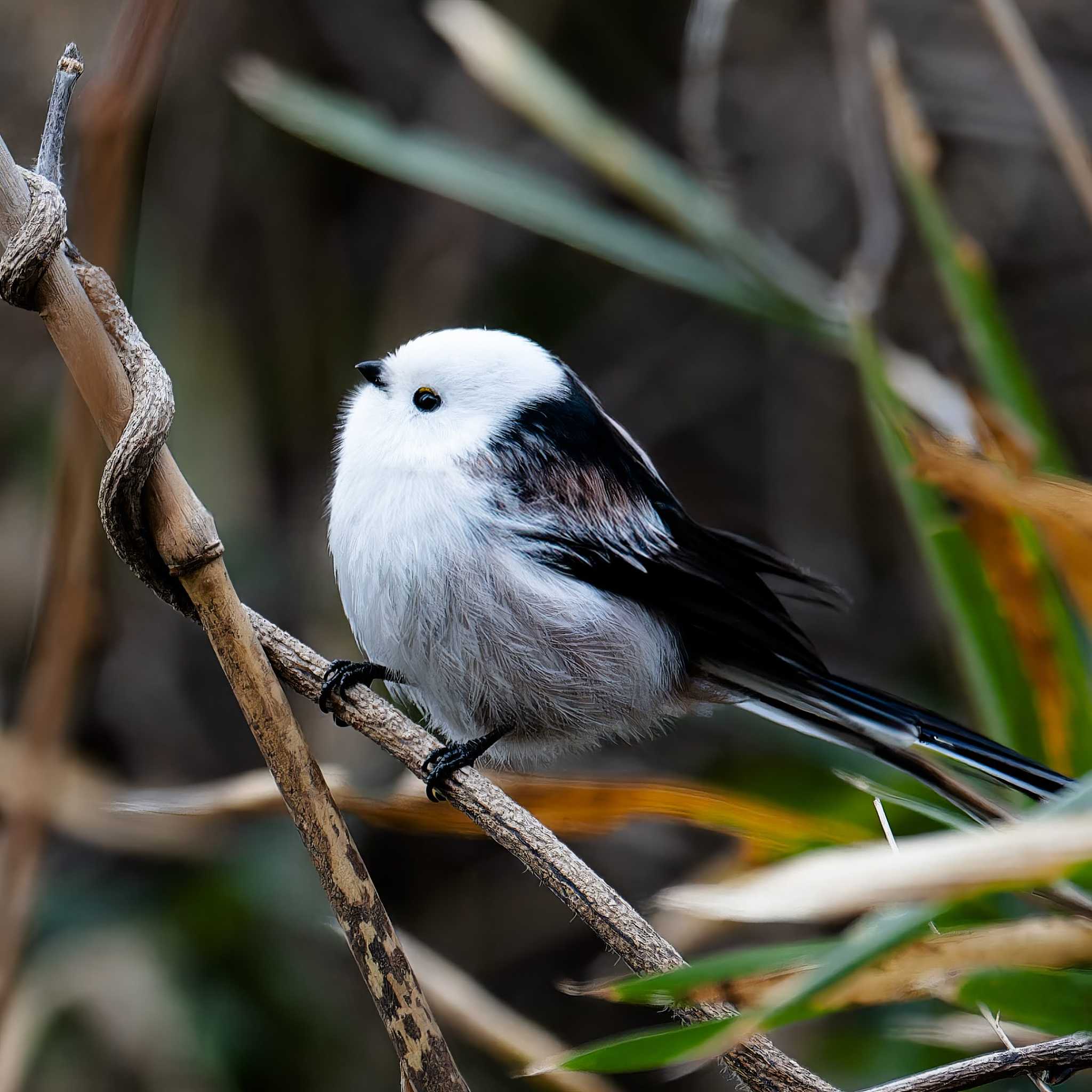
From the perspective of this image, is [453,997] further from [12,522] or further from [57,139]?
[12,522]

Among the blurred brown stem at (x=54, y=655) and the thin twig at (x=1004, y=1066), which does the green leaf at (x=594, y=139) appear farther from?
the thin twig at (x=1004, y=1066)

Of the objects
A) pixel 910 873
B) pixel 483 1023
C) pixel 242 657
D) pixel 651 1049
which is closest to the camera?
pixel 910 873

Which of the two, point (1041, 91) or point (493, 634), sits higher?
point (1041, 91)

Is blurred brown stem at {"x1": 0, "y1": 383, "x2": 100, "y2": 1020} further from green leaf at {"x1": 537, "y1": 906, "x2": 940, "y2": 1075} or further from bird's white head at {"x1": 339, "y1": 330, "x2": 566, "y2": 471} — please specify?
green leaf at {"x1": 537, "y1": 906, "x2": 940, "y2": 1075}

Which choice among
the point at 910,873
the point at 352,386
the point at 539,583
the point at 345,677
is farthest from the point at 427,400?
the point at 352,386

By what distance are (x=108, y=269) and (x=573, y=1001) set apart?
202 centimetres

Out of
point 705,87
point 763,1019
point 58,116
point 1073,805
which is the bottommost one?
point 763,1019

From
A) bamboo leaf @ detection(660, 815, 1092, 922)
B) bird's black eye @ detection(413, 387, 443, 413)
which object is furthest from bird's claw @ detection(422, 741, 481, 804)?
bamboo leaf @ detection(660, 815, 1092, 922)

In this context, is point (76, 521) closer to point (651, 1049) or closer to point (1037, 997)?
point (651, 1049)

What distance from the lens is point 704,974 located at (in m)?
0.62

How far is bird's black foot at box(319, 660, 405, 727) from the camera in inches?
37.4

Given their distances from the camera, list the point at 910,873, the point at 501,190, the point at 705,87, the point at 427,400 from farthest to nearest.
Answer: the point at 705,87
the point at 501,190
the point at 427,400
the point at 910,873

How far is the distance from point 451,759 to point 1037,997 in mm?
550

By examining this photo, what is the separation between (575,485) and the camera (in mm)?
1362
